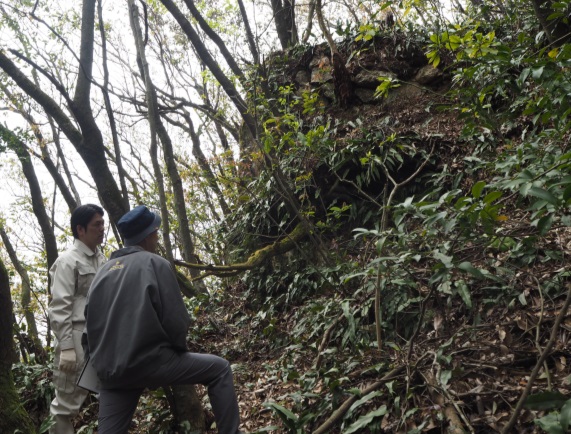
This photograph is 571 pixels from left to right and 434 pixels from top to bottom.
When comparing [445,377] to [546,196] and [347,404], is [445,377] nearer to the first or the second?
[347,404]

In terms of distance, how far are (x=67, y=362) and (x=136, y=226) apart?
5.26ft

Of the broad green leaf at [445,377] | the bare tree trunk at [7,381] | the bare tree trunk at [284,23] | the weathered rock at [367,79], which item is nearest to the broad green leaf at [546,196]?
the broad green leaf at [445,377]

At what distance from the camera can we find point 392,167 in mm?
6988

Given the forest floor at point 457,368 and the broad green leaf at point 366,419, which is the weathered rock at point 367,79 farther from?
the broad green leaf at point 366,419

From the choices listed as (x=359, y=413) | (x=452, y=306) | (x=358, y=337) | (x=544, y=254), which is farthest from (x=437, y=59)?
(x=359, y=413)

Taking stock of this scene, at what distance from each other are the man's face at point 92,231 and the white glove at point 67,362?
109 cm

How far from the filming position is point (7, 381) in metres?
4.36

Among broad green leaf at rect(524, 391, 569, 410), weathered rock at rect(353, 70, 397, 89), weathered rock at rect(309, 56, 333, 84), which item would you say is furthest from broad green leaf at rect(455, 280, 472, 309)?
weathered rock at rect(309, 56, 333, 84)

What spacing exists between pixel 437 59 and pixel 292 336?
378 cm

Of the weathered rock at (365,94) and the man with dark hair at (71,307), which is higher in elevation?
the weathered rock at (365,94)

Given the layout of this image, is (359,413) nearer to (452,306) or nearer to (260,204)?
(452,306)

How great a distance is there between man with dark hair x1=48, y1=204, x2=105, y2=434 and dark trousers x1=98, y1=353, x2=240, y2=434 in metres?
1.10

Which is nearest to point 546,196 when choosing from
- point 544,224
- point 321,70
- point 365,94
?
point 544,224

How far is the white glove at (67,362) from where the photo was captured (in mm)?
4164
